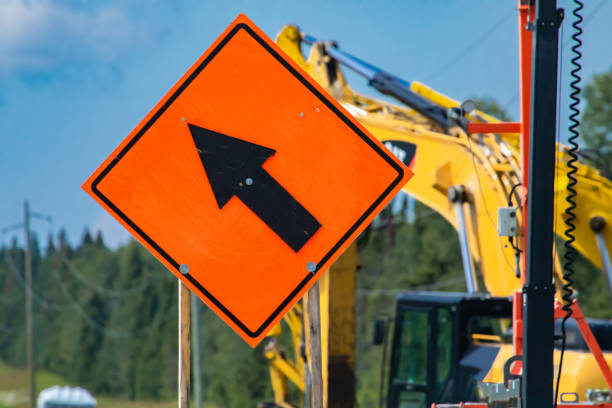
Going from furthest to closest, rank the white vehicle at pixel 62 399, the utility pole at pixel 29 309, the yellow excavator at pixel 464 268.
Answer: the utility pole at pixel 29 309, the yellow excavator at pixel 464 268, the white vehicle at pixel 62 399

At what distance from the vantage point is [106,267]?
2205 inches

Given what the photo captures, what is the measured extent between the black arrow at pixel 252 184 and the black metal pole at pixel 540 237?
2.86 ft

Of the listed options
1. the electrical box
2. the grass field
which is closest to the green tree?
the grass field

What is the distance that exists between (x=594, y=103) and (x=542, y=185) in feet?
119

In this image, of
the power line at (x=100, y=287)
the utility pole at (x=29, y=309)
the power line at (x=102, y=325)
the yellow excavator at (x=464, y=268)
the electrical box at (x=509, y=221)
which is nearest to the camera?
the electrical box at (x=509, y=221)

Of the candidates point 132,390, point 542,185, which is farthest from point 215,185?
point 132,390

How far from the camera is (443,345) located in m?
8.38

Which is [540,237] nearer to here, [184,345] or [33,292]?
[184,345]

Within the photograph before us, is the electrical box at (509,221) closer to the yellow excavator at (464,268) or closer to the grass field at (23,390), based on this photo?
the yellow excavator at (464,268)

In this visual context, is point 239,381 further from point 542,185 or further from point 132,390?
point 542,185

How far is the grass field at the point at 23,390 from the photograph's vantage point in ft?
126

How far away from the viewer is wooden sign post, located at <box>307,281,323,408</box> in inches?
153

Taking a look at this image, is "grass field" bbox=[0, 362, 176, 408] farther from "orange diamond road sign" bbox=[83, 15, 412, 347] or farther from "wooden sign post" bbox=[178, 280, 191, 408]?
"orange diamond road sign" bbox=[83, 15, 412, 347]

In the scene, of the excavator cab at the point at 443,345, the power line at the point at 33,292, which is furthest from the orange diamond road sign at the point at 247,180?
the power line at the point at 33,292
